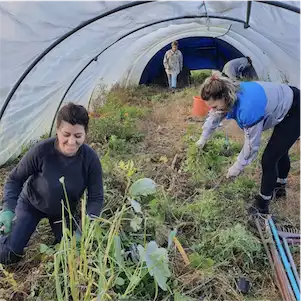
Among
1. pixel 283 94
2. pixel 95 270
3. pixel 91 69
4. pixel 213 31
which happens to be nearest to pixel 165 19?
pixel 91 69

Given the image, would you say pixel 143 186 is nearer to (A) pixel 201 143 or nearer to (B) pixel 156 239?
(B) pixel 156 239

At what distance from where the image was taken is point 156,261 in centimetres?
241

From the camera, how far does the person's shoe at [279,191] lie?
4.32 meters

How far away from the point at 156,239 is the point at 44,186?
89 cm

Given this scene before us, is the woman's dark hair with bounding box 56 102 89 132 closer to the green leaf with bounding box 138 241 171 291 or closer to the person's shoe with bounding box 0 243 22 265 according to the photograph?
the green leaf with bounding box 138 241 171 291

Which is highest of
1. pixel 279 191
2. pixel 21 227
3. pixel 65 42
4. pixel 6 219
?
pixel 65 42

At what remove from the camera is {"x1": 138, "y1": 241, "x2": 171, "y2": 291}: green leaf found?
2396mm

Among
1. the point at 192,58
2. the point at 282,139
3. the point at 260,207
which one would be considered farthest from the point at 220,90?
the point at 192,58

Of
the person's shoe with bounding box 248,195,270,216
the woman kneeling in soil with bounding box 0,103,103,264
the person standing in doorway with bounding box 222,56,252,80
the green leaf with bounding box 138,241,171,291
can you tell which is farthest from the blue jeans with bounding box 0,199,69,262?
the person standing in doorway with bounding box 222,56,252,80

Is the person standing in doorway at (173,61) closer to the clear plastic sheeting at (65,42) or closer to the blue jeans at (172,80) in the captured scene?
the blue jeans at (172,80)

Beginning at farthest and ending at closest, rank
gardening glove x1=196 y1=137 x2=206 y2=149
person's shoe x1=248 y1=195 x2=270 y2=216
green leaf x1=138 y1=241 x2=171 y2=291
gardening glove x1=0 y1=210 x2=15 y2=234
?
gardening glove x1=196 y1=137 x2=206 y2=149 → person's shoe x1=248 y1=195 x2=270 y2=216 → gardening glove x1=0 y1=210 x2=15 y2=234 → green leaf x1=138 y1=241 x2=171 y2=291

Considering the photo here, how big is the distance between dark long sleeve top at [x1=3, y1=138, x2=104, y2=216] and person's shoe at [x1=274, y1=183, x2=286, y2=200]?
74.3 inches

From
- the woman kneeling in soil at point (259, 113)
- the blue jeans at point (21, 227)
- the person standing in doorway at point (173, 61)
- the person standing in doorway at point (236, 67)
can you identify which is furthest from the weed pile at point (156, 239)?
the person standing in doorway at point (173, 61)

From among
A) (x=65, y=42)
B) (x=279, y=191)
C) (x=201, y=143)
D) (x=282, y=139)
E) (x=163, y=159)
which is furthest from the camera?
(x=163, y=159)
